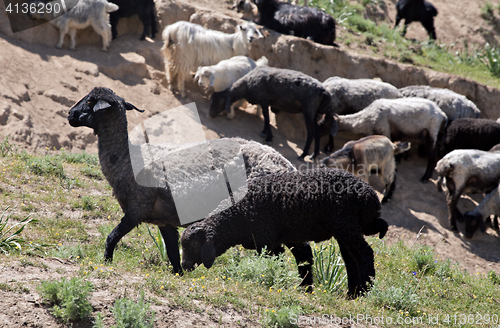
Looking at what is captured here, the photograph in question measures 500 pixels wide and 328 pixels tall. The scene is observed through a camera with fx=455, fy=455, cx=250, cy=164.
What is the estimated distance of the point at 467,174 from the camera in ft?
31.7

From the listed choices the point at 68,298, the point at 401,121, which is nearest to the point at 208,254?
the point at 68,298

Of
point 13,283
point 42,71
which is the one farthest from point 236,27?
point 13,283

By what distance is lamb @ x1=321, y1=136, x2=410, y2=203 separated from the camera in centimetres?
880

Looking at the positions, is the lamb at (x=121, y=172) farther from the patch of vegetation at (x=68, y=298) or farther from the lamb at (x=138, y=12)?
the lamb at (x=138, y=12)

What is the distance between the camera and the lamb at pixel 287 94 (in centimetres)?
1041

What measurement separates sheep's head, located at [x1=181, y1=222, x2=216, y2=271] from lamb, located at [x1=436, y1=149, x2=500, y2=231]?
21.8ft

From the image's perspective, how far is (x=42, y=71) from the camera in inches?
395

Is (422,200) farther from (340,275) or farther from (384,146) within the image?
(340,275)

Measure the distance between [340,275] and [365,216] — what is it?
3.75 feet

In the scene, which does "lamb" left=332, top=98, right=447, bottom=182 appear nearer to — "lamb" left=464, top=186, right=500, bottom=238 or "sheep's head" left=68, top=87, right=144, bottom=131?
"lamb" left=464, top=186, right=500, bottom=238

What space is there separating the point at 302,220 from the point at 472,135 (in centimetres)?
770

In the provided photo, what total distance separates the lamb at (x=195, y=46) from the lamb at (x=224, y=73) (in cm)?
41

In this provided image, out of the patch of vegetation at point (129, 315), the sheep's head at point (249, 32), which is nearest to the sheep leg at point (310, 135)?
the sheep's head at point (249, 32)

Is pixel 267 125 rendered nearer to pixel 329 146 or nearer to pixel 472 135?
pixel 329 146
